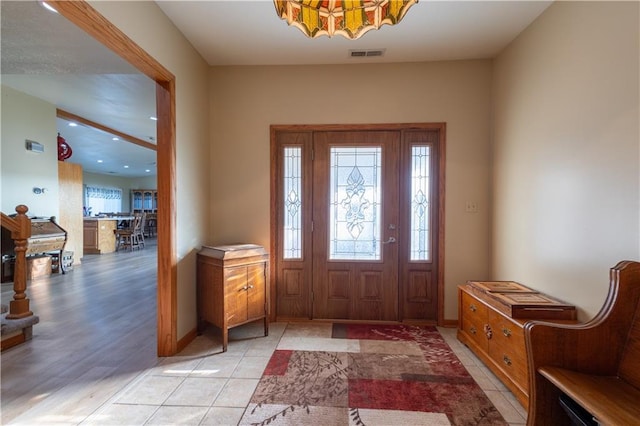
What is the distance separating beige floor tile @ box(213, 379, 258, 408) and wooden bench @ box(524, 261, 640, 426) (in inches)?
68.1

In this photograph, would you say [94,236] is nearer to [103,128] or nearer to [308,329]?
[103,128]

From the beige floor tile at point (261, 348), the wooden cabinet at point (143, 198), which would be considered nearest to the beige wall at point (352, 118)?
the beige floor tile at point (261, 348)

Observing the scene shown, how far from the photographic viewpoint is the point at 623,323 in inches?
58.2

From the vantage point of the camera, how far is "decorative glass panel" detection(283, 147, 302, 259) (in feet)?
11.6

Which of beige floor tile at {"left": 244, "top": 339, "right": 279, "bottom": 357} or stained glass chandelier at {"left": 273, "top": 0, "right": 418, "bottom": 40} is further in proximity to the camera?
beige floor tile at {"left": 244, "top": 339, "right": 279, "bottom": 357}

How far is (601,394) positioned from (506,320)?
34.8 inches

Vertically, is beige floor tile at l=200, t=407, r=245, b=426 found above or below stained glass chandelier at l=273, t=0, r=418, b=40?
below

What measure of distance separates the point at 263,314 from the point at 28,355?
207 centimetres

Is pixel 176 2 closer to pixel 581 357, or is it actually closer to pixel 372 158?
pixel 372 158

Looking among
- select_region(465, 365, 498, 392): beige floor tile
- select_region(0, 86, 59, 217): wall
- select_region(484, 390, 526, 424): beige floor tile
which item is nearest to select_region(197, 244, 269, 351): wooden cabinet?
select_region(465, 365, 498, 392): beige floor tile

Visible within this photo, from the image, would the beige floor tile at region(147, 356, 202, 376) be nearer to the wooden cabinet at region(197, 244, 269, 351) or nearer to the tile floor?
the tile floor

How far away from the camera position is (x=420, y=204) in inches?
135

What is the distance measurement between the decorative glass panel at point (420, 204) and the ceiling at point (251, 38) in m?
1.10

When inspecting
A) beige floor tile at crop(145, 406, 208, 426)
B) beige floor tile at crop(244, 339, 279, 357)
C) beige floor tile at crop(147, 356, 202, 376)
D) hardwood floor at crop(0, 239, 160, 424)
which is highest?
hardwood floor at crop(0, 239, 160, 424)
